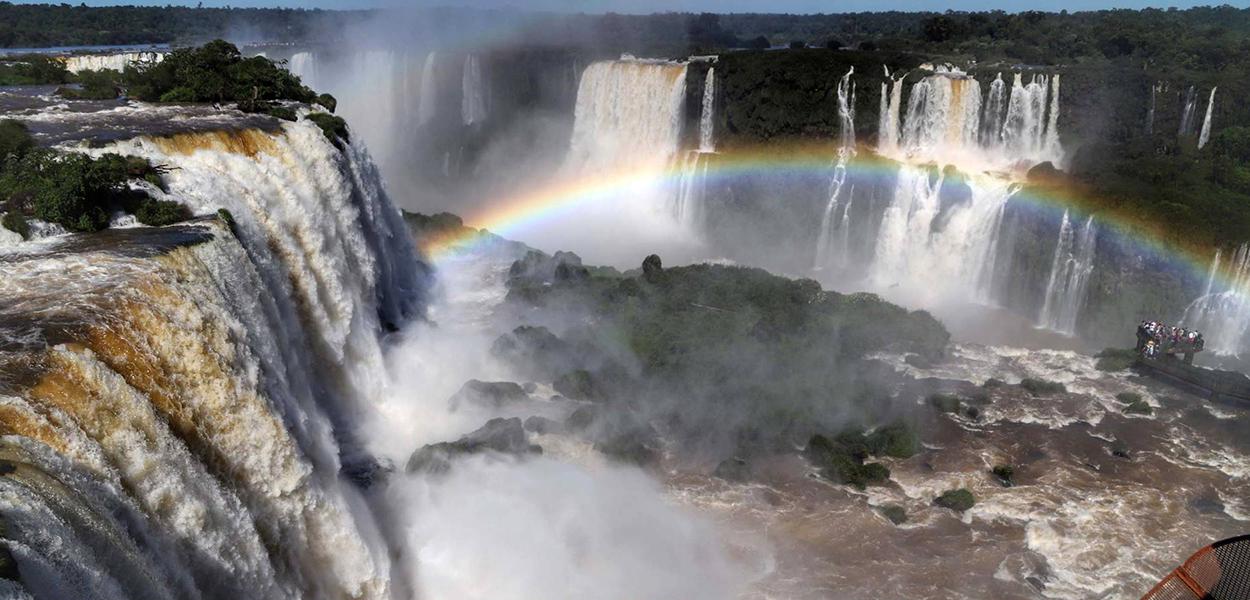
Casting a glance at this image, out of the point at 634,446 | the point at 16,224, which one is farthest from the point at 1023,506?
the point at 16,224

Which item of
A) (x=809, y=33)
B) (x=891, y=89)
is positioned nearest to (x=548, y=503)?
(x=891, y=89)

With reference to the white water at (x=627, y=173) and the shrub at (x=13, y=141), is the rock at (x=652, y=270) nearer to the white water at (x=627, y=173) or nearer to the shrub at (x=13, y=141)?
the white water at (x=627, y=173)

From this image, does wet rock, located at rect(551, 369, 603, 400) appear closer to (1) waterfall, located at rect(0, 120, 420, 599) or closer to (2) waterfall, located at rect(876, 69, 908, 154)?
(1) waterfall, located at rect(0, 120, 420, 599)

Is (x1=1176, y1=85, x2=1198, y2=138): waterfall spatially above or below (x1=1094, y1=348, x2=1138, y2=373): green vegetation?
above

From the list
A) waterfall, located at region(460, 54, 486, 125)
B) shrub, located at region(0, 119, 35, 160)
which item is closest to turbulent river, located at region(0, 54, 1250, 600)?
shrub, located at region(0, 119, 35, 160)

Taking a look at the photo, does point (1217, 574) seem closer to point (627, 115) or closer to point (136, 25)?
point (627, 115)

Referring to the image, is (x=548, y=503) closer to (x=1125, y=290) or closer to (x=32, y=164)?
(x=32, y=164)

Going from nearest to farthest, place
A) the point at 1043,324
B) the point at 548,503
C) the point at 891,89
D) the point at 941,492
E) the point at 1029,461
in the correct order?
the point at 548,503 → the point at 941,492 → the point at 1029,461 → the point at 1043,324 → the point at 891,89
